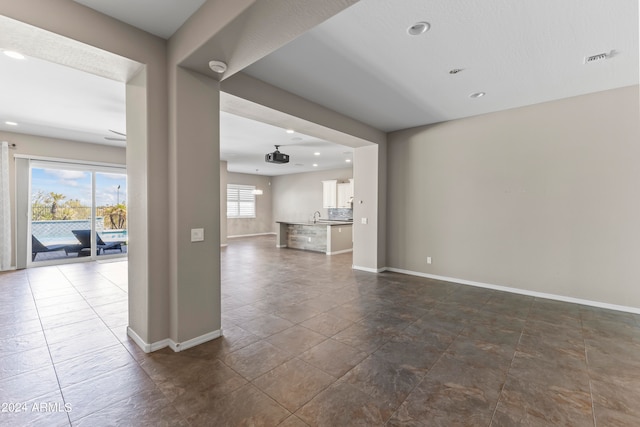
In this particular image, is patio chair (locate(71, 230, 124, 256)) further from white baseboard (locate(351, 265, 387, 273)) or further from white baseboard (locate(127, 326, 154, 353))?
white baseboard (locate(351, 265, 387, 273))

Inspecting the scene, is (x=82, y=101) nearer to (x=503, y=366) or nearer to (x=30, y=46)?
(x=30, y=46)

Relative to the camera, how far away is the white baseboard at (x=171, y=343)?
8.18ft

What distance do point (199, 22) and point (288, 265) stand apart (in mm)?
5008

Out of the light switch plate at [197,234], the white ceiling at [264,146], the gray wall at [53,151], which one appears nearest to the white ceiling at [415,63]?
the white ceiling at [264,146]

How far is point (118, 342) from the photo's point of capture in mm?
2666

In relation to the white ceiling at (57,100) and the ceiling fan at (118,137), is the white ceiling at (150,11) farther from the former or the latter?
the ceiling fan at (118,137)

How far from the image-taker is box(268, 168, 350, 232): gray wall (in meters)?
11.3

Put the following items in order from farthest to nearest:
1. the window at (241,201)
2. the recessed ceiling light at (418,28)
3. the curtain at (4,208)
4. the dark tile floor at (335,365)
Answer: the window at (241,201) < the curtain at (4,208) < the recessed ceiling light at (418,28) < the dark tile floor at (335,365)

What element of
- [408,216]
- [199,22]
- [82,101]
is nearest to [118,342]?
[199,22]

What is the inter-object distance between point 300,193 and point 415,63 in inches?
370

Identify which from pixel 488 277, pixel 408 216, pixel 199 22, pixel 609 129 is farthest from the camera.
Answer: pixel 408 216

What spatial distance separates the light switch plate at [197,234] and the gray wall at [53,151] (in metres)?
5.96

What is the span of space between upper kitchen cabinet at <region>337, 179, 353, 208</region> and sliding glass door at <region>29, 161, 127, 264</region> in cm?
697

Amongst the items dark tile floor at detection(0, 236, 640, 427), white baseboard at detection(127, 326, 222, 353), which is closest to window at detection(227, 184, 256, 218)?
dark tile floor at detection(0, 236, 640, 427)
